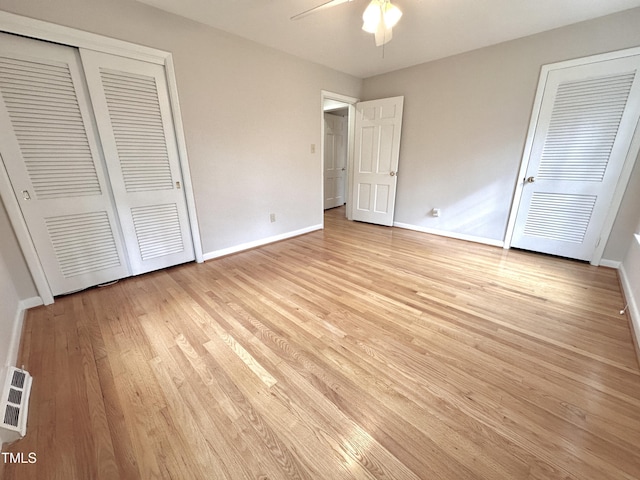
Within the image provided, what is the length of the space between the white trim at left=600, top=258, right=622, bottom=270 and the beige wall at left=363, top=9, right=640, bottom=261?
45 millimetres

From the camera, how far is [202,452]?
1.06 m

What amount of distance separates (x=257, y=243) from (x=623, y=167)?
4.18 metres

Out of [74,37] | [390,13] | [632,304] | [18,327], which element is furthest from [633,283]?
[74,37]

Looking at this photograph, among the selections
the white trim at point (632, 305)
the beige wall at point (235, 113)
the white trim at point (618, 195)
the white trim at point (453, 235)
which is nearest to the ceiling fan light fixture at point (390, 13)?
the beige wall at point (235, 113)

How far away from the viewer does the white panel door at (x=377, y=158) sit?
398 cm

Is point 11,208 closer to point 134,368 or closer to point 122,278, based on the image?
point 122,278

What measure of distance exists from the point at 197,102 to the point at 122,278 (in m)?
1.99

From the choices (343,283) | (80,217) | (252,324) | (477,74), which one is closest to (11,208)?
(80,217)

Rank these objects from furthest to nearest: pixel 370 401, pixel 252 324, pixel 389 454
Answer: pixel 252 324, pixel 370 401, pixel 389 454

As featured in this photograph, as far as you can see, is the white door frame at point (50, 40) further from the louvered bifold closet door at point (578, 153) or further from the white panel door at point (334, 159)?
the louvered bifold closet door at point (578, 153)

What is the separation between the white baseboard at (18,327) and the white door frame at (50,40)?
6cm

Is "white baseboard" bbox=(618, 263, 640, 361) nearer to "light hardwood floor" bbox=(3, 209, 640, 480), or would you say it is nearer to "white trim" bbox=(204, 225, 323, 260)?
"light hardwood floor" bbox=(3, 209, 640, 480)

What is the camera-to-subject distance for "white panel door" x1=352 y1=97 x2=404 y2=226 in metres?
3.98

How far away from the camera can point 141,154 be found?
7.81 feet
